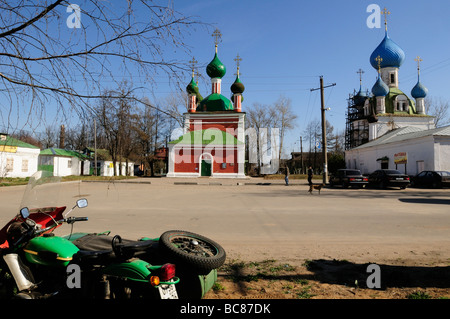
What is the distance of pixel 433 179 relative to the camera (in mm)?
23422

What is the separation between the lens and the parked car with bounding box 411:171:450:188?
22.8 m

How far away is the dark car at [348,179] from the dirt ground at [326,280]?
19739mm

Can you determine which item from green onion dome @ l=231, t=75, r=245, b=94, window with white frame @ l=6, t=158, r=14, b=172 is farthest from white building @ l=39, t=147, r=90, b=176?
green onion dome @ l=231, t=75, r=245, b=94

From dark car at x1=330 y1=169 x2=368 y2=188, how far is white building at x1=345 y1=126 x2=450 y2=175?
8.56m

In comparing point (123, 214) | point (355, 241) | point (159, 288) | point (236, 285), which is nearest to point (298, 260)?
point (236, 285)

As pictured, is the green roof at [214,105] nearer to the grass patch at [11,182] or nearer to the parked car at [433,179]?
the grass patch at [11,182]

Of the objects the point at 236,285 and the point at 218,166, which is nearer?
the point at 236,285

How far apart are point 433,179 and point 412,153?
7328 mm

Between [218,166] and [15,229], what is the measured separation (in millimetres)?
36197

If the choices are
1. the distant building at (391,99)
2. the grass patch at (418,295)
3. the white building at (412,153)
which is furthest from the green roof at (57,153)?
the distant building at (391,99)

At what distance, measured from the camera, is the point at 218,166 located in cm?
3909

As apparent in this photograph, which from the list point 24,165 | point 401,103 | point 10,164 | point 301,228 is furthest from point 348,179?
point 24,165

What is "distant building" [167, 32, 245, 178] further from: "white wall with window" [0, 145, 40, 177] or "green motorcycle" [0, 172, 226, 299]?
"green motorcycle" [0, 172, 226, 299]
